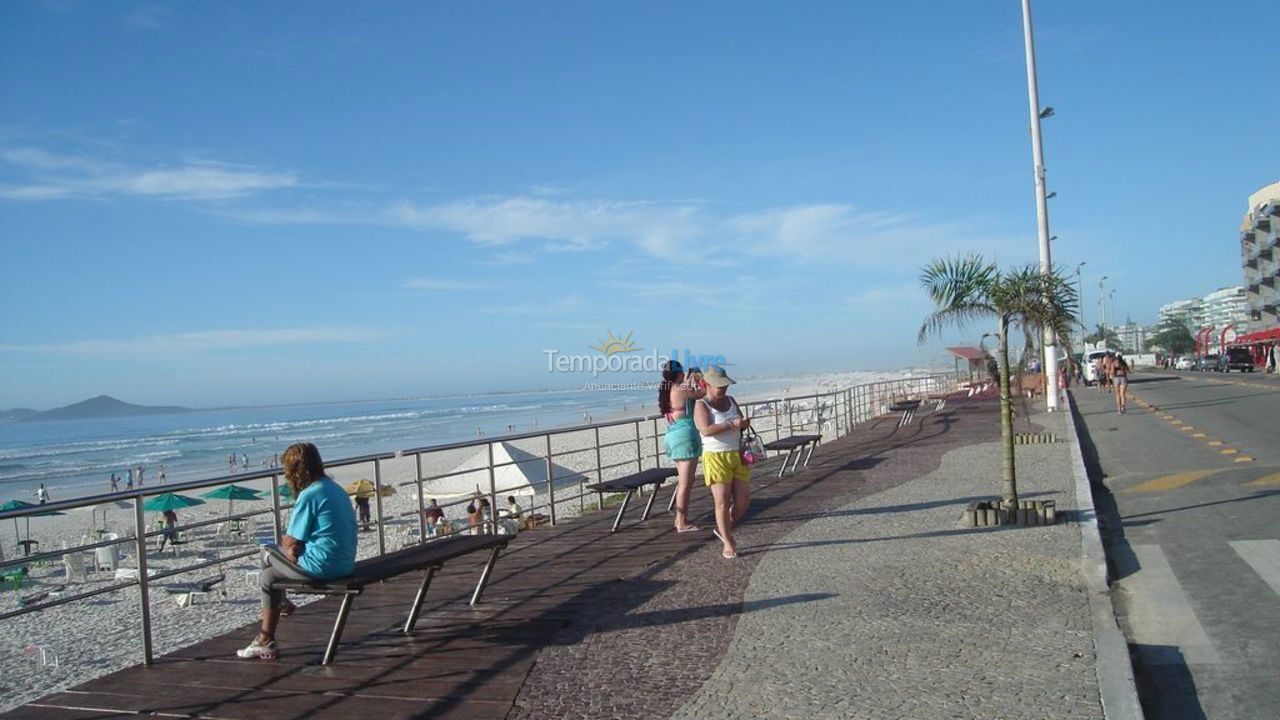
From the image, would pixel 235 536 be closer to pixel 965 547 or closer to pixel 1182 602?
pixel 965 547

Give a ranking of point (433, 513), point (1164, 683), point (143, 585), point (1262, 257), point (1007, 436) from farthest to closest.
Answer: point (1262, 257)
point (433, 513)
point (1007, 436)
point (143, 585)
point (1164, 683)

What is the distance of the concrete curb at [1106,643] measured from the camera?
398cm

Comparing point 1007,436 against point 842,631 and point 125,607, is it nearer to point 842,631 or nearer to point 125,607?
point 842,631

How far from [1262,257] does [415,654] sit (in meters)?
102

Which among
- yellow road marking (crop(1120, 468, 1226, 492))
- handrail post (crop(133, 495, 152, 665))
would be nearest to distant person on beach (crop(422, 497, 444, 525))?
handrail post (crop(133, 495, 152, 665))

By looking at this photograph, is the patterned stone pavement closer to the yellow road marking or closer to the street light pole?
the yellow road marking

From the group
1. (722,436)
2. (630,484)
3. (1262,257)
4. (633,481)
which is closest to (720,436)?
(722,436)

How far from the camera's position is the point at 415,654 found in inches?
207

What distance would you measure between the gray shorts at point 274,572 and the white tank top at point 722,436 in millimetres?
3631

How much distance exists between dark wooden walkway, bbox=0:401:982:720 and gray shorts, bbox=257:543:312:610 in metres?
0.36

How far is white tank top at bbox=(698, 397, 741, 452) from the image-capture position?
25.2ft

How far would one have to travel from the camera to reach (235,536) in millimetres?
20266

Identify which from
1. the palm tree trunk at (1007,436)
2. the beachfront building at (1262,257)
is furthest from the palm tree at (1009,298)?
the beachfront building at (1262,257)

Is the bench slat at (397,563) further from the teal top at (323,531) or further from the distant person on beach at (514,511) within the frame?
the distant person on beach at (514,511)
